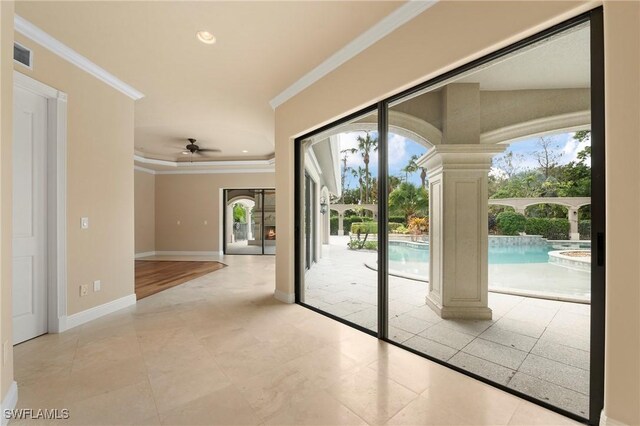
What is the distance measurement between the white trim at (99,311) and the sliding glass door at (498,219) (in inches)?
91.5

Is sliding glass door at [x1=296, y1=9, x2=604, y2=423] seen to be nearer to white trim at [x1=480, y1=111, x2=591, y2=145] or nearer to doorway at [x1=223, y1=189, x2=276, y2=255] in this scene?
white trim at [x1=480, y1=111, x2=591, y2=145]

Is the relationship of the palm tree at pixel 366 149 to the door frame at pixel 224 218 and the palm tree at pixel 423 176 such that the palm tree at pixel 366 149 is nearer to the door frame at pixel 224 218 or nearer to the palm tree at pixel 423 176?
the palm tree at pixel 423 176

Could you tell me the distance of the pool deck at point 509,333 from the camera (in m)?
1.94

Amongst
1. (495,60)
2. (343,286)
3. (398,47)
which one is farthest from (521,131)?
(343,286)

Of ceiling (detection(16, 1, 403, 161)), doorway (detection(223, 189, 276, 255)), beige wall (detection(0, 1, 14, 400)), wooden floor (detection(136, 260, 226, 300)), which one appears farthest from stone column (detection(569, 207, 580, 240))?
doorway (detection(223, 189, 276, 255))

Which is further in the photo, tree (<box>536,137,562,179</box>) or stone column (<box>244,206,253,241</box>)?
stone column (<box>244,206,253,241</box>)

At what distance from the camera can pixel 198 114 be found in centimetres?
445

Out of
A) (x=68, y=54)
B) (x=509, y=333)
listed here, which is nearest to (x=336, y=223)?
(x=509, y=333)

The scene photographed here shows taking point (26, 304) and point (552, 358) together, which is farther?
point (26, 304)

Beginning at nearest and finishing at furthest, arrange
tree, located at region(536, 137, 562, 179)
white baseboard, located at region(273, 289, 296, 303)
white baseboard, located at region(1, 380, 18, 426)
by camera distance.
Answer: white baseboard, located at region(1, 380, 18, 426)
tree, located at region(536, 137, 562, 179)
white baseboard, located at region(273, 289, 296, 303)

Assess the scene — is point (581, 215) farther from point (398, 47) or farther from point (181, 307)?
point (181, 307)

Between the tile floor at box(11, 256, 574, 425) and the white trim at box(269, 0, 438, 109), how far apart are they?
2847 mm

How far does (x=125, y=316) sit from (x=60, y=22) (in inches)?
121

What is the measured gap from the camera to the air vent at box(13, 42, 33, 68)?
2.38m
